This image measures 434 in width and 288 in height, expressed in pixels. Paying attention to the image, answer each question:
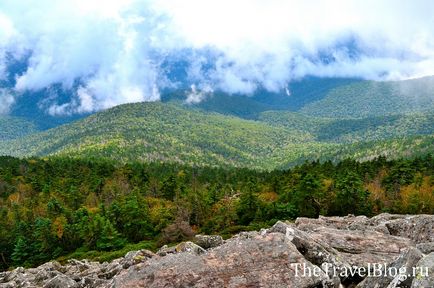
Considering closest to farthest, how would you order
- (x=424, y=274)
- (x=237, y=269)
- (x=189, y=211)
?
(x=424, y=274)
(x=237, y=269)
(x=189, y=211)

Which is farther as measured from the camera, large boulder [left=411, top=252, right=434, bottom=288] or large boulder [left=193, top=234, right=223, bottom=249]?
large boulder [left=193, top=234, right=223, bottom=249]

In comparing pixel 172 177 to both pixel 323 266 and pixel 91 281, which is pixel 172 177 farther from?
pixel 323 266

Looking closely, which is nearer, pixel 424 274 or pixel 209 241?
pixel 424 274

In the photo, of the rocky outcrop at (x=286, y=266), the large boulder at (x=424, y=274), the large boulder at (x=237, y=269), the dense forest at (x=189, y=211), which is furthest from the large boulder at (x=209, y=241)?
the dense forest at (x=189, y=211)

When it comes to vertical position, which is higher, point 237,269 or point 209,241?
point 237,269

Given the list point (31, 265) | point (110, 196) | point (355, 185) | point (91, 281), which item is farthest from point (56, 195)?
point (91, 281)

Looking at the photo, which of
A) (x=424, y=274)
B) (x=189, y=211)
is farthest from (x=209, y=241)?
(x=189, y=211)

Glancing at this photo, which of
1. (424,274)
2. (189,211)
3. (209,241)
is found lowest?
(209,241)

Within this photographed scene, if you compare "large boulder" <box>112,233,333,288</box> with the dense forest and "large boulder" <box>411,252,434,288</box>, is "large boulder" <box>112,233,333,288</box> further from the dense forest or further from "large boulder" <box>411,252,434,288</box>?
the dense forest

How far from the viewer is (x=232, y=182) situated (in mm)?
172875

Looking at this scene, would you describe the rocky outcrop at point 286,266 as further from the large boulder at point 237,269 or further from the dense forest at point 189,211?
the dense forest at point 189,211

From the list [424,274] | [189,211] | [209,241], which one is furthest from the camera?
[189,211]

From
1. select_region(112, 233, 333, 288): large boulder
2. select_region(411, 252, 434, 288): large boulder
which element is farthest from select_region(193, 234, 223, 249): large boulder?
select_region(411, 252, 434, 288): large boulder

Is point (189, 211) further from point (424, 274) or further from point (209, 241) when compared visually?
point (424, 274)
